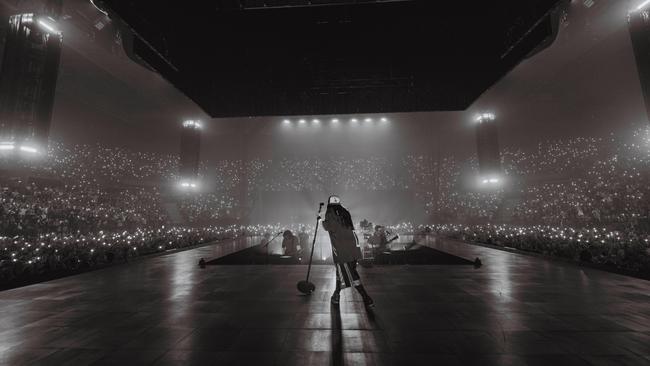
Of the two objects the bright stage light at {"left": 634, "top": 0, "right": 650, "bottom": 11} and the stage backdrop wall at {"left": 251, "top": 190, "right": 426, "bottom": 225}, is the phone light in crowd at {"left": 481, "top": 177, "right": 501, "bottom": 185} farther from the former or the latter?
the stage backdrop wall at {"left": 251, "top": 190, "right": 426, "bottom": 225}

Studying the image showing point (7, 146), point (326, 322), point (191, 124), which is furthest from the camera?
point (191, 124)

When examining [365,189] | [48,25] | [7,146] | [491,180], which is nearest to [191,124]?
[48,25]

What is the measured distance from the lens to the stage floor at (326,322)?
2.49 meters

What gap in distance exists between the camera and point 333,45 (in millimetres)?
7934

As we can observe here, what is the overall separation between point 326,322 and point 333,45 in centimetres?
740

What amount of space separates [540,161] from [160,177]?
850 inches

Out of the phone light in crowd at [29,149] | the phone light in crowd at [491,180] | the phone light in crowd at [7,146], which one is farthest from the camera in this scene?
the phone light in crowd at [491,180]

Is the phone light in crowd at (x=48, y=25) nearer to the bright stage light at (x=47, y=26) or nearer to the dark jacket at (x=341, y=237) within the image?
the bright stage light at (x=47, y=26)

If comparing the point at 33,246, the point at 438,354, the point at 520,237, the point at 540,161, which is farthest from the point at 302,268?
the point at 540,161

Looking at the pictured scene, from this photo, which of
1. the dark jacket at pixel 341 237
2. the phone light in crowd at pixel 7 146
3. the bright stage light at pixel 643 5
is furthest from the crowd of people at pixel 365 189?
the dark jacket at pixel 341 237

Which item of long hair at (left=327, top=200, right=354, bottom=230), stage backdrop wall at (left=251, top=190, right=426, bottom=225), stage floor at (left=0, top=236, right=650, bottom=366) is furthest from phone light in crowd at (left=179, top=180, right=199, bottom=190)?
stage backdrop wall at (left=251, top=190, right=426, bottom=225)

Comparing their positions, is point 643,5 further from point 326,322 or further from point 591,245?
point 326,322

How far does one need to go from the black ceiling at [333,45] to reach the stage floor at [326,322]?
20.8 feet

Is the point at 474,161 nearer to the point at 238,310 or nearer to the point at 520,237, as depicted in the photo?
the point at 520,237
